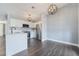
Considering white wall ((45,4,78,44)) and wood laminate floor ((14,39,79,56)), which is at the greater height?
white wall ((45,4,78,44))

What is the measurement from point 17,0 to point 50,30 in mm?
5867

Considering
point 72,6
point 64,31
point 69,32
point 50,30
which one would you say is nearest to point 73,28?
point 69,32

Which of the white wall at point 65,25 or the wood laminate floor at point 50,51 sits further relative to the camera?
the white wall at point 65,25

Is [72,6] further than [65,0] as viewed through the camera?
Yes

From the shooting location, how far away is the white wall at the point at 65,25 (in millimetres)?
5609

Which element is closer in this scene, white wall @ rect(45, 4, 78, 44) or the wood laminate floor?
the wood laminate floor

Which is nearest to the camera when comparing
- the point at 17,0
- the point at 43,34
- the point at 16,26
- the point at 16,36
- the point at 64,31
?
the point at 17,0

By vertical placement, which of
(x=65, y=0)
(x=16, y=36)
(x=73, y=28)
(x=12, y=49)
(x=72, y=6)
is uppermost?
(x=72, y=6)

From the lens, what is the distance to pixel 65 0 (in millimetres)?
2250

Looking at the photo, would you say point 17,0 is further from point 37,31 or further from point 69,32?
point 37,31

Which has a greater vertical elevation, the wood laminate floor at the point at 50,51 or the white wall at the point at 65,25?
the white wall at the point at 65,25

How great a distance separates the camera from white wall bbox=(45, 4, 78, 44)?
561 centimetres

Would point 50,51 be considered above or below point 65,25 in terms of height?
below

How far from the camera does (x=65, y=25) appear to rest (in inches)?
246
